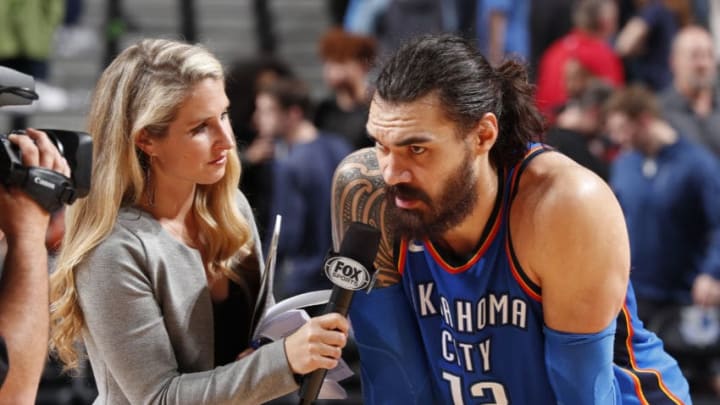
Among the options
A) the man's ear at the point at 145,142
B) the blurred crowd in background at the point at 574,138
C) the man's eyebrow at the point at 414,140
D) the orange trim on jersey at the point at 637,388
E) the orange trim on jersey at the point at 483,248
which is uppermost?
the man's eyebrow at the point at 414,140

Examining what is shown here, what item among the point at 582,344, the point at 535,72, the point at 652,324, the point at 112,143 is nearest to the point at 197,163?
the point at 112,143

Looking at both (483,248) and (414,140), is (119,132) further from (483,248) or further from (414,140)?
(483,248)

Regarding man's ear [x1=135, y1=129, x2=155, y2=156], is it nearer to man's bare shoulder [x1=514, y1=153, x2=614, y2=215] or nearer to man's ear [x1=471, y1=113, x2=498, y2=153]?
man's ear [x1=471, y1=113, x2=498, y2=153]

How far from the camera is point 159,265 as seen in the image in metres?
2.64

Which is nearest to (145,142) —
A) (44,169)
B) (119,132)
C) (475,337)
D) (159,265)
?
(119,132)

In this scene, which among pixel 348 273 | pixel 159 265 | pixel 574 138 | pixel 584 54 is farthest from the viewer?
pixel 584 54

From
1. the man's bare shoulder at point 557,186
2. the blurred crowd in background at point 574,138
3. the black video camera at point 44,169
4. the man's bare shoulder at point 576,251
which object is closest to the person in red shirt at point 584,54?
the blurred crowd in background at point 574,138

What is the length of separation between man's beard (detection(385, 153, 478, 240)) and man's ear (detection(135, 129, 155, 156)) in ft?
1.93

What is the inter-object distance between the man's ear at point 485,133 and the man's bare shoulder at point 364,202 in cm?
29

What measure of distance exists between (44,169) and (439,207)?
97 cm

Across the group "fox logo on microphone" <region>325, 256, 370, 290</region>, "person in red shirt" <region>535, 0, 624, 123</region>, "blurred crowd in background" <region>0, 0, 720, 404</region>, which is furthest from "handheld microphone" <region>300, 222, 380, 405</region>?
"person in red shirt" <region>535, 0, 624, 123</region>

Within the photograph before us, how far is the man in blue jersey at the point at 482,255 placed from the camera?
2654mm

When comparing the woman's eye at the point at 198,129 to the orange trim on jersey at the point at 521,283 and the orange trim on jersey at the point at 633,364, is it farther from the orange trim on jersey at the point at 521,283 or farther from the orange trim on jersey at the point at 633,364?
the orange trim on jersey at the point at 633,364

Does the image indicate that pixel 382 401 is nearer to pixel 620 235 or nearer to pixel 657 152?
pixel 620 235
